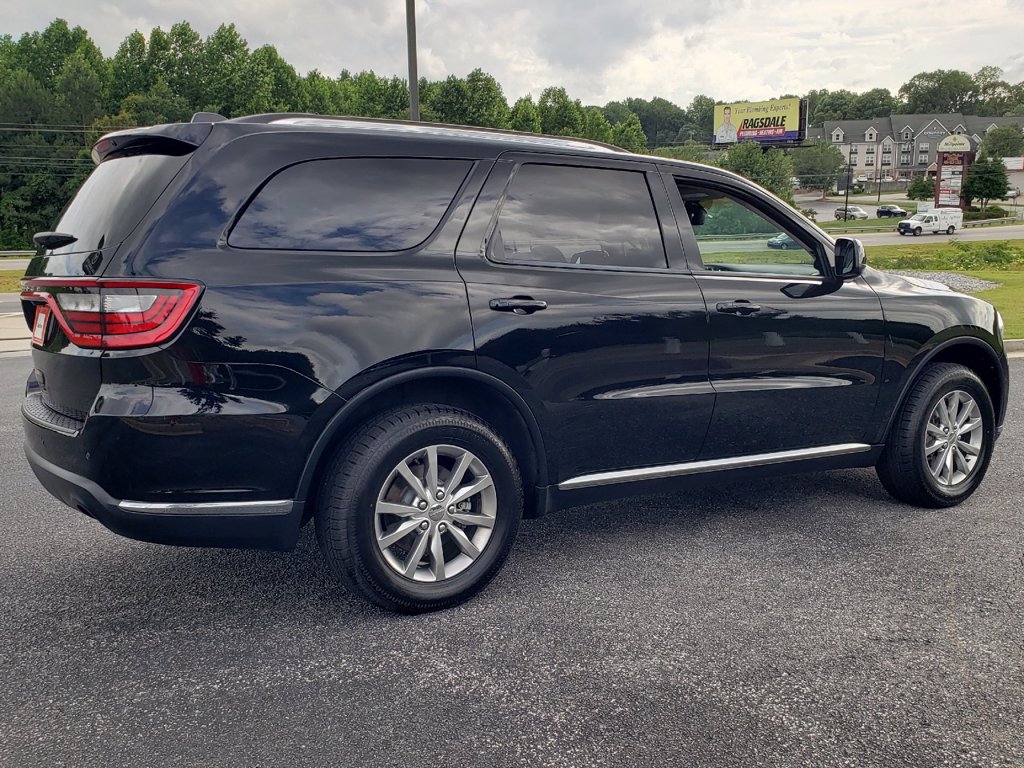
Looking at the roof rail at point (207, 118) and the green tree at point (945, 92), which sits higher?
the green tree at point (945, 92)

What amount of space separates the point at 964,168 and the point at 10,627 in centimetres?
9490

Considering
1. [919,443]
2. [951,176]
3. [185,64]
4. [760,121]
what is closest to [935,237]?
[951,176]

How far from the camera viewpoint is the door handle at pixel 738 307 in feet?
12.6

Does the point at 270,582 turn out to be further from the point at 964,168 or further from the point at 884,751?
the point at 964,168

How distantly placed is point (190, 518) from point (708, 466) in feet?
7.23

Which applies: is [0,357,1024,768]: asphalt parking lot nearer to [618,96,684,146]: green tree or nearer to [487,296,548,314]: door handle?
[487,296,548,314]: door handle

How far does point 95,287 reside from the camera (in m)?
2.87

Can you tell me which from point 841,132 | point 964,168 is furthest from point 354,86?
point 841,132

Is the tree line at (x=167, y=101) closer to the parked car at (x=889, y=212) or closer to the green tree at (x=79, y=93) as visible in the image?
the green tree at (x=79, y=93)

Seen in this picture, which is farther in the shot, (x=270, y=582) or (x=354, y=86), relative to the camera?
(x=354, y=86)

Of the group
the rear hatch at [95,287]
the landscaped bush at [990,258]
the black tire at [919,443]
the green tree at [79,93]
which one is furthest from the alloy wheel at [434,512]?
the green tree at [79,93]

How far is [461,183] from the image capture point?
11.2 feet

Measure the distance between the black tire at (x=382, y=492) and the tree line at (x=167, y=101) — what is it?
1999 inches

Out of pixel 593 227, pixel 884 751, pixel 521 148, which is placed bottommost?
pixel 884 751
